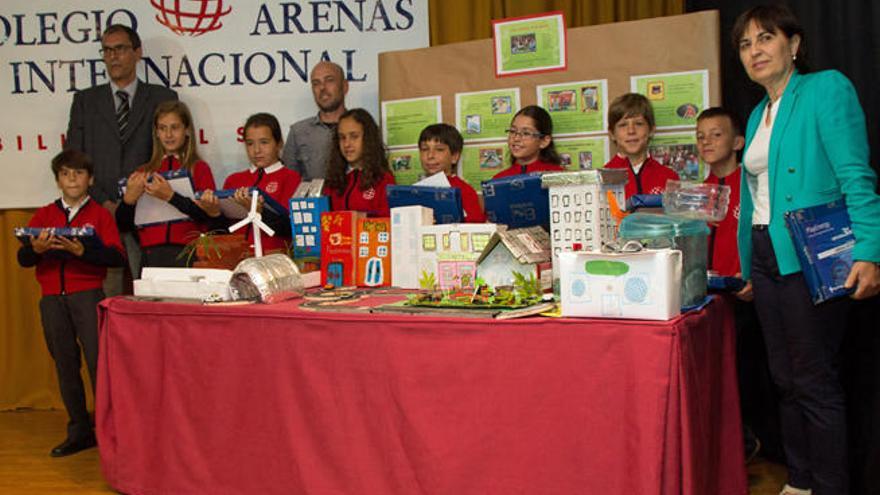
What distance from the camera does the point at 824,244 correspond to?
213cm

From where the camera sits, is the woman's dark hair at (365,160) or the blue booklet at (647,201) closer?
the blue booklet at (647,201)

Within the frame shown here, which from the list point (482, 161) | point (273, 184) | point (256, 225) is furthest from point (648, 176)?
point (273, 184)

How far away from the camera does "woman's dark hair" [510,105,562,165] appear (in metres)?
3.40

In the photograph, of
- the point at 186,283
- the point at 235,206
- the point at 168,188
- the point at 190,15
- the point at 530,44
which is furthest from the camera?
the point at 190,15

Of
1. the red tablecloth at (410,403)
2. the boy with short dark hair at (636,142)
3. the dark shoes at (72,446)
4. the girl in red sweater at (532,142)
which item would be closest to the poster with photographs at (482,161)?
the girl in red sweater at (532,142)

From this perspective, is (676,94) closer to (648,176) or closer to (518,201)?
(648,176)

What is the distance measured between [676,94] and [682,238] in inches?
58.3

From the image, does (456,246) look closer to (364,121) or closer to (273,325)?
(273,325)

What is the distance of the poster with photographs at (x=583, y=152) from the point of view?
3.44m

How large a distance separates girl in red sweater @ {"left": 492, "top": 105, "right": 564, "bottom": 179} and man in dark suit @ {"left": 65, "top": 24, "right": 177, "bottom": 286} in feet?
6.09

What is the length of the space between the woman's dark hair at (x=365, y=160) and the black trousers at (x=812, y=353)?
167cm

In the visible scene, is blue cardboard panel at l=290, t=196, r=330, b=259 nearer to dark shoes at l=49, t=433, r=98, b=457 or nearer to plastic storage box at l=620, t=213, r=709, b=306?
plastic storage box at l=620, t=213, r=709, b=306

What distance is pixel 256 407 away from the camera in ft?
7.82

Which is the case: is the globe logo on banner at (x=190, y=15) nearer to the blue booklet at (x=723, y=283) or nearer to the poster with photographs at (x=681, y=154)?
the poster with photographs at (x=681, y=154)
